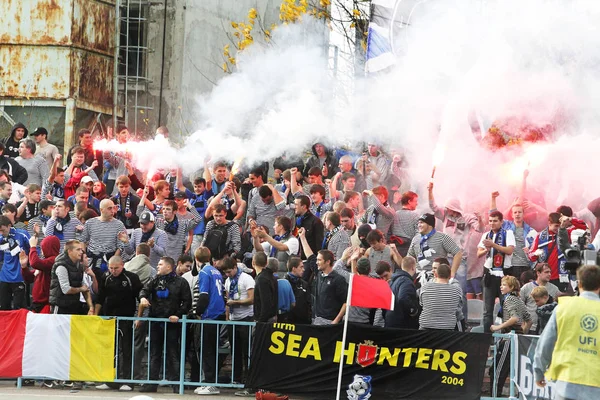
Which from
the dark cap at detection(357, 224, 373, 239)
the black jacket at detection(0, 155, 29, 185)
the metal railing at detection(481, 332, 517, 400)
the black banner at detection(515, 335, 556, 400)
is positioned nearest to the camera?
the black banner at detection(515, 335, 556, 400)

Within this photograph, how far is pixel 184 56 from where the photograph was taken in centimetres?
3222

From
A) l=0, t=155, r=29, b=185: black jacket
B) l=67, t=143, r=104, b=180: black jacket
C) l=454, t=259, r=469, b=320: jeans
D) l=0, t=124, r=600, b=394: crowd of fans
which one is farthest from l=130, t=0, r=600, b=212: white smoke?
l=454, t=259, r=469, b=320: jeans

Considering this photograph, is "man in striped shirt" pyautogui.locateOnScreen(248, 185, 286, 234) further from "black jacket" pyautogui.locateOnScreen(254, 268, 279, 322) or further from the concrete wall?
the concrete wall

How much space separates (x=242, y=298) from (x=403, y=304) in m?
2.17

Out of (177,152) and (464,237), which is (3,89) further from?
(464,237)

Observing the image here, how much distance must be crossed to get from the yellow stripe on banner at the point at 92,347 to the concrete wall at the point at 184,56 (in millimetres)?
15951

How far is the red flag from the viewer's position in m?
14.8

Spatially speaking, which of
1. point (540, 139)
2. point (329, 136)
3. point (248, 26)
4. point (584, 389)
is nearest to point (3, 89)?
point (248, 26)

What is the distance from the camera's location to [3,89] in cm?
2988

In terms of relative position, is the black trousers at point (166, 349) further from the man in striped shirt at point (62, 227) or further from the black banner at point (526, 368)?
the black banner at point (526, 368)

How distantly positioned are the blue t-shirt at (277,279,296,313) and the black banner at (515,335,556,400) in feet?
9.96

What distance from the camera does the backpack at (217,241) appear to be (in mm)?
17516

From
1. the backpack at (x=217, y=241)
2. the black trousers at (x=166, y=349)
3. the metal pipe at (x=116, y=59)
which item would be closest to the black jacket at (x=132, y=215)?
the backpack at (x=217, y=241)

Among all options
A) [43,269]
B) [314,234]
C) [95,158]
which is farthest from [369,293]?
[95,158]
